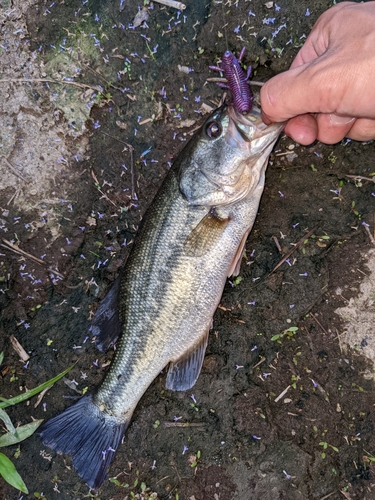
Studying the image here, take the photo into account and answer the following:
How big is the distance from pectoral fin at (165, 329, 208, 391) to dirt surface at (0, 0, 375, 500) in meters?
0.22

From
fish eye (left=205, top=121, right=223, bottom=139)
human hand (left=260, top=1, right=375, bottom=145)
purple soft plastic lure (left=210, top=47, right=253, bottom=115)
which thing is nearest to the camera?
human hand (left=260, top=1, right=375, bottom=145)

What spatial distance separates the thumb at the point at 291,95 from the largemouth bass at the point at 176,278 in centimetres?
27

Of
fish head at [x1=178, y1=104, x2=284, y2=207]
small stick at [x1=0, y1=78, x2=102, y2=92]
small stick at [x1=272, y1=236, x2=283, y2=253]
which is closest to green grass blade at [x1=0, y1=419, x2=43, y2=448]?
fish head at [x1=178, y1=104, x2=284, y2=207]

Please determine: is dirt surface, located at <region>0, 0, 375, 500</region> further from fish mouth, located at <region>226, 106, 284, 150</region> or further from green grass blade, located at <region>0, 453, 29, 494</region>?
fish mouth, located at <region>226, 106, 284, 150</region>

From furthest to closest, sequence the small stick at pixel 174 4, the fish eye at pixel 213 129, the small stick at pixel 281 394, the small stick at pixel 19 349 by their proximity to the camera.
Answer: the small stick at pixel 19 349
the small stick at pixel 174 4
the small stick at pixel 281 394
the fish eye at pixel 213 129

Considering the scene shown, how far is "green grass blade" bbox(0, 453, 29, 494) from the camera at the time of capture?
3723 millimetres

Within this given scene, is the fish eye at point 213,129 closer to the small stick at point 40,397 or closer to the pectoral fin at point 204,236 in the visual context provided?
the pectoral fin at point 204,236

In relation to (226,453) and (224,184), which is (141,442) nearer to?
(226,453)

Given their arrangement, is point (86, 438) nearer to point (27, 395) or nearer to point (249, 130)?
point (27, 395)

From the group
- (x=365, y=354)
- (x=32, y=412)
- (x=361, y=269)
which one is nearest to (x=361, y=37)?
(x=361, y=269)

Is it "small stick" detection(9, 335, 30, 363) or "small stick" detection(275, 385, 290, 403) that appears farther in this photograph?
"small stick" detection(9, 335, 30, 363)

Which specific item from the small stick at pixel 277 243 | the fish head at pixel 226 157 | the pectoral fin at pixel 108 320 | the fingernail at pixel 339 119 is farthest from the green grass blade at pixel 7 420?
the fingernail at pixel 339 119

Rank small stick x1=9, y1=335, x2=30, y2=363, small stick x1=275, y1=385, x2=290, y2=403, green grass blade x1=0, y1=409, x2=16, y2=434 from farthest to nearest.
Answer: small stick x1=9, y1=335, x2=30, y2=363, small stick x1=275, y1=385, x2=290, y2=403, green grass blade x1=0, y1=409, x2=16, y2=434

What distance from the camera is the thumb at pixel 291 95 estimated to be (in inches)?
116
